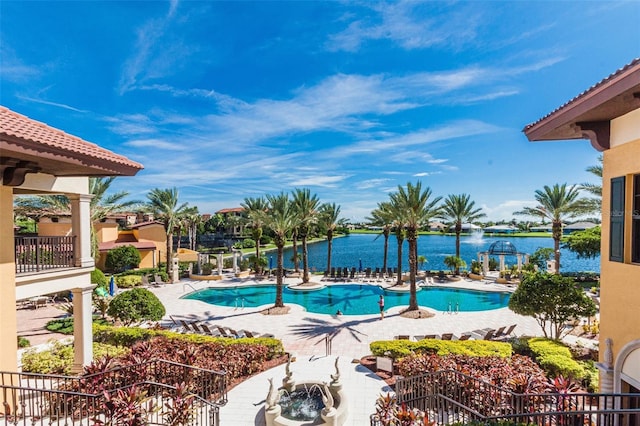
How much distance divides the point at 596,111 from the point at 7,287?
1246 centimetres

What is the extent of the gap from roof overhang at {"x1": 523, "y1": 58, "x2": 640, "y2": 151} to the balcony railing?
12823mm

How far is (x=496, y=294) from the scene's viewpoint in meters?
27.5

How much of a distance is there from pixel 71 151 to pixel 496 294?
2981 cm

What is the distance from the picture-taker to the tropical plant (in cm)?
1435

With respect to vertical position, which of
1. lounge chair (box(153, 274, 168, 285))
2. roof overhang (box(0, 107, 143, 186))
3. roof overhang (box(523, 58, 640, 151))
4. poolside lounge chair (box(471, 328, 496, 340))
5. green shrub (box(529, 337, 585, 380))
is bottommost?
lounge chair (box(153, 274, 168, 285))

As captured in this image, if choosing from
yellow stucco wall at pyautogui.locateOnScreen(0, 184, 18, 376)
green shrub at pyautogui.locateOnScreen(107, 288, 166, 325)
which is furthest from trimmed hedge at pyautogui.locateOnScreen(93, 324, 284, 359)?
yellow stucco wall at pyautogui.locateOnScreen(0, 184, 18, 376)

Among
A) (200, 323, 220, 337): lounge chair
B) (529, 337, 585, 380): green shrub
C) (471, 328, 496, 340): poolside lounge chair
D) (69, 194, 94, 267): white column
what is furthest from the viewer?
(200, 323, 220, 337): lounge chair

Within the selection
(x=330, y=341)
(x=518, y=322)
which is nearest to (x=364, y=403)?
(x=330, y=341)

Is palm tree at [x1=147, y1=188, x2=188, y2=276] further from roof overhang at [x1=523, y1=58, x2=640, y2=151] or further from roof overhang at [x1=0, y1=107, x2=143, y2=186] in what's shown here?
roof overhang at [x1=523, y1=58, x2=640, y2=151]

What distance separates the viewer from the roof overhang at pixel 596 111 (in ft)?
14.4

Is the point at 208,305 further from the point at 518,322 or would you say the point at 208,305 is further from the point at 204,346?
the point at 518,322

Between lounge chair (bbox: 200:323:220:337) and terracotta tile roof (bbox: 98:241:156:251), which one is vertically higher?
terracotta tile roof (bbox: 98:241:156:251)

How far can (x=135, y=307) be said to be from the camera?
15914mm

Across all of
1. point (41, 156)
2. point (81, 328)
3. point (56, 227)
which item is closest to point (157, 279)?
point (56, 227)
